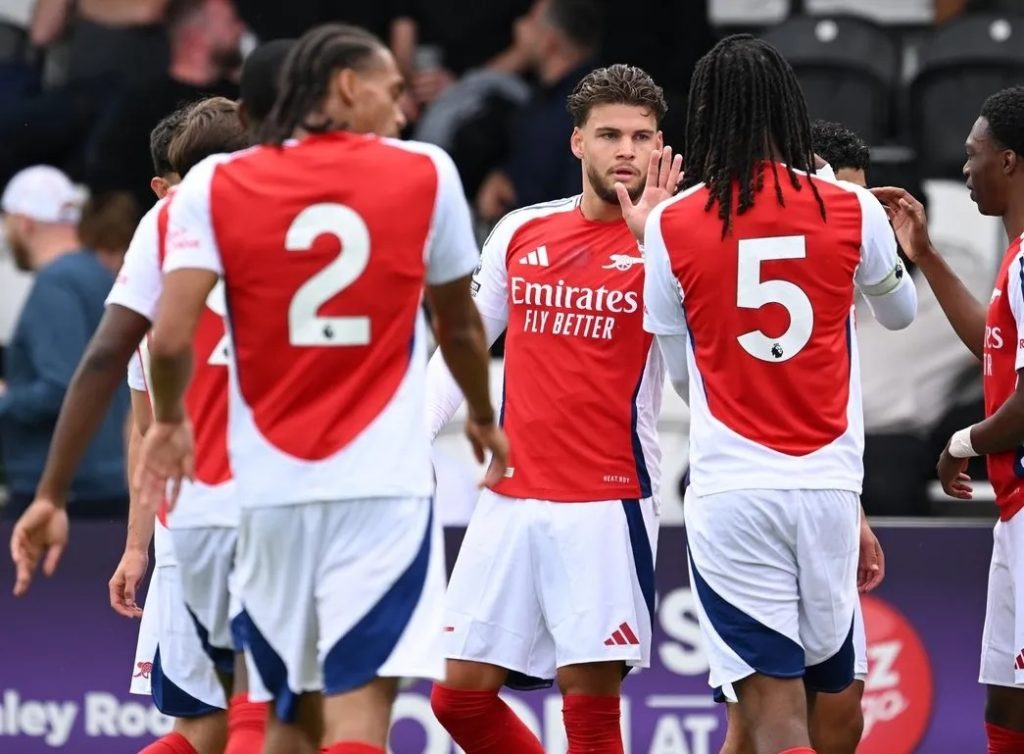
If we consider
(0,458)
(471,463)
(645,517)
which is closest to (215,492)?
(645,517)

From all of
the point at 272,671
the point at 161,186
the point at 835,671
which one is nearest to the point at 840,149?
→ the point at 835,671

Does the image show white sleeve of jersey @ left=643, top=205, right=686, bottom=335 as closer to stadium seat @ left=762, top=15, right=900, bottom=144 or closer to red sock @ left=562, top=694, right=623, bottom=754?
red sock @ left=562, top=694, right=623, bottom=754

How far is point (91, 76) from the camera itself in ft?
35.9

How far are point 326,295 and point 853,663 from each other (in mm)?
2105

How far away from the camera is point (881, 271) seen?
573 cm

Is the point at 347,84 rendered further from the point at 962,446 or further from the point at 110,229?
the point at 110,229

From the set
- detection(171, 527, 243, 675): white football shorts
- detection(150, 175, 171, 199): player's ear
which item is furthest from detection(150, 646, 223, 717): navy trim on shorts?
detection(150, 175, 171, 199): player's ear

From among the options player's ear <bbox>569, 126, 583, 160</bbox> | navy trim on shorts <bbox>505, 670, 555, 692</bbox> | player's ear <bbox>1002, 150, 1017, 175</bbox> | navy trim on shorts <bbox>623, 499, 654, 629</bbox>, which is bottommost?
navy trim on shorts <bbox>505, 670, 555, 692</bbox>

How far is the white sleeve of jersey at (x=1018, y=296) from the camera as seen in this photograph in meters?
6.13

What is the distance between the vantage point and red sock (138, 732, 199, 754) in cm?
594

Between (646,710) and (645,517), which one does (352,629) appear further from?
(646,710)

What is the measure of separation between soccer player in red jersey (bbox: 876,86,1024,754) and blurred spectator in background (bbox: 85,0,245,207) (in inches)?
174

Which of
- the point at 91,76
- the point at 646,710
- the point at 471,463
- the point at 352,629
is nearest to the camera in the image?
the point at 352,629

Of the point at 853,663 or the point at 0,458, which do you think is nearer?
the point at 853,663
